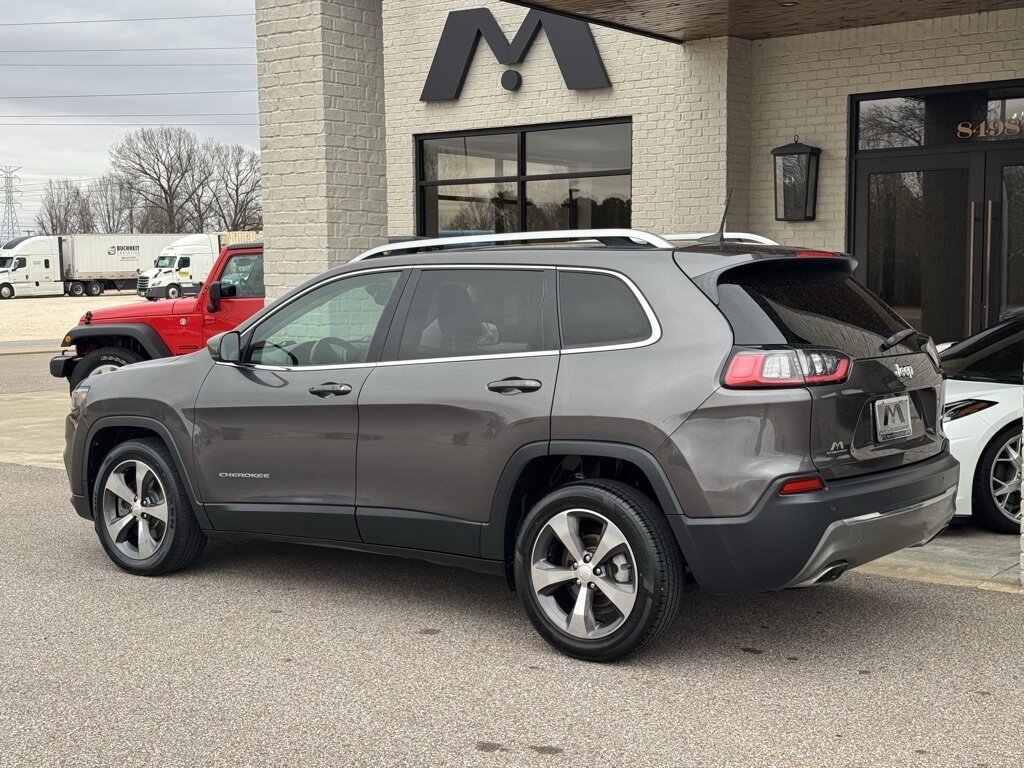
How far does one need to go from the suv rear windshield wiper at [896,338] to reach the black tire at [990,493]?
2.30 meters

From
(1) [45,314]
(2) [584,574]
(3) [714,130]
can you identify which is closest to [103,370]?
(2) [584,574]

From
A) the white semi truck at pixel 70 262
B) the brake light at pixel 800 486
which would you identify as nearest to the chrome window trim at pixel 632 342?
the brake light at pixel 800 486

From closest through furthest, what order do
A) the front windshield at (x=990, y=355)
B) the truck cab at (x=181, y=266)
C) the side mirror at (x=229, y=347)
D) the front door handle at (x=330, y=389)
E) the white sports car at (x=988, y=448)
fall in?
the front door handle at (x=330, y=389)
the side mirror at (x=229, y=347)
the white sports car at (x=988, y=448)
the front windshield at (x=990, y=355)
the truck cab at (x=181, y=266)

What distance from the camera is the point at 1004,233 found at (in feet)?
38.1

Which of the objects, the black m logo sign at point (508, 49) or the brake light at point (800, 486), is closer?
the brake light at point (800, 486)

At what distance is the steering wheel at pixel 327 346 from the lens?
6.12 m

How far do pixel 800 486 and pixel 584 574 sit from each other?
3.16 ft

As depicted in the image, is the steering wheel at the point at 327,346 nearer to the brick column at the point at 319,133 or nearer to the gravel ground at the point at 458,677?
the gravel ground at the point at 458,677

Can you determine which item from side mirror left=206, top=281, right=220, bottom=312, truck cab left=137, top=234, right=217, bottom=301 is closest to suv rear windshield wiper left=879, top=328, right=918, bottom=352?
side mirror left=206, top=281, right=220, bottom=312

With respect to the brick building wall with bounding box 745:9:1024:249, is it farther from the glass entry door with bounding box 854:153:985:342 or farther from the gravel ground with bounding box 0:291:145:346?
the gravel ground with bounding box 0:291:145:346

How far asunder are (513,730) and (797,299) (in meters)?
2.08

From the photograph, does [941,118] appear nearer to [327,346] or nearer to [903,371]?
[903,371]

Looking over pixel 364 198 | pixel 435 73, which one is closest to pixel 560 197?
pixel 435 73

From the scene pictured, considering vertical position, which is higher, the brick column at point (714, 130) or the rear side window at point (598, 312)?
the brick column at point (714, 130)
